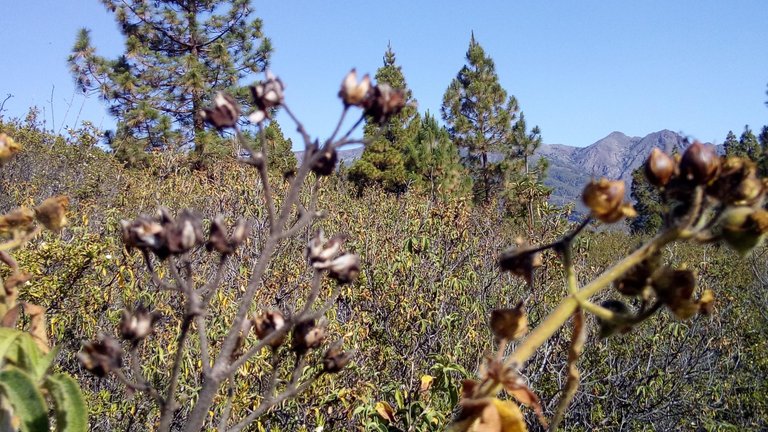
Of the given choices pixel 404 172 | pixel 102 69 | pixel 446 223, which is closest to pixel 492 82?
pixel 404 172

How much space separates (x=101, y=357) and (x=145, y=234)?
107 millimetres

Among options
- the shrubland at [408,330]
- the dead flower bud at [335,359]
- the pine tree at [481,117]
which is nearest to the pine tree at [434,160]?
the pine tree at [481,117]

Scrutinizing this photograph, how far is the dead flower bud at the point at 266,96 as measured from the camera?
0.56m

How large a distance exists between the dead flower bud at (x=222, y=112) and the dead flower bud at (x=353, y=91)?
104 mm

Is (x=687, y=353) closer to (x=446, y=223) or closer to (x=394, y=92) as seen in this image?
(x=446, y=223)

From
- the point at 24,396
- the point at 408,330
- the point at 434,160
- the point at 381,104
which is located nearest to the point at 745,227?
the point at 381,104

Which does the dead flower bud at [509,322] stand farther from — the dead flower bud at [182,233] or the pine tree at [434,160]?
the pine tree at [434,160]

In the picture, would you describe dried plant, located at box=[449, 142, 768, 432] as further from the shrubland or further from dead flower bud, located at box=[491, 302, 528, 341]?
the shrubland

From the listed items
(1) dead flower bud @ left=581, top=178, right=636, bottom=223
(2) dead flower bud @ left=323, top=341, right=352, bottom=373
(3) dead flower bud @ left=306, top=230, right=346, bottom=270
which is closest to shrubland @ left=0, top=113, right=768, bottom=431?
(2) dead flower bud @ left=323, top=341, right=352, bottom=373

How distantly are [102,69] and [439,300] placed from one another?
1583cm

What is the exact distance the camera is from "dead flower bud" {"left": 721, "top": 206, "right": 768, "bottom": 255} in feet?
1.46

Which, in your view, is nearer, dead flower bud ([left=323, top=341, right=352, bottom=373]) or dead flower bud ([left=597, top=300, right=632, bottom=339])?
dead flower bud ([left=597, top=300, right=632, bottom=339])

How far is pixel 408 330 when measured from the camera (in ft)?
15.0

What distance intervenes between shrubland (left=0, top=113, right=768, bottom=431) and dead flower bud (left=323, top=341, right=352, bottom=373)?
3.62 feet
